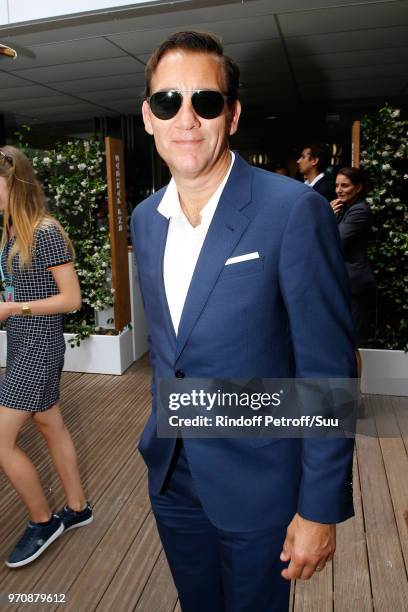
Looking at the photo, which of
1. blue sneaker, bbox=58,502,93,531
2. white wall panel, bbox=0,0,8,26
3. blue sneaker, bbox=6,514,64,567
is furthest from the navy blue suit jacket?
white wall panel, bbox=0,0,8,26

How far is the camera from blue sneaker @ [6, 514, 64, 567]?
233 cm

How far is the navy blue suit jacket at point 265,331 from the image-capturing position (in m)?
1.05

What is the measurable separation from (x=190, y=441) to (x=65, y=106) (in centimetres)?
989

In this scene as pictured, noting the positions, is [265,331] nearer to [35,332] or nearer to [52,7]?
[35,332]

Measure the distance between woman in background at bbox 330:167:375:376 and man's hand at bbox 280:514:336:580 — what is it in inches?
110

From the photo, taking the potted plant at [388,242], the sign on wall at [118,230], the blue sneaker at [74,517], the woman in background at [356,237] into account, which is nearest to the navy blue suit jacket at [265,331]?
the blue sneaker at [74,517]

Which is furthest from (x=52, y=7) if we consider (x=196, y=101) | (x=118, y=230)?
(x=196, y=101)

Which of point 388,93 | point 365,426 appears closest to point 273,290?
point 365,426

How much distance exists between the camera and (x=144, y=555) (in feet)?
7.93

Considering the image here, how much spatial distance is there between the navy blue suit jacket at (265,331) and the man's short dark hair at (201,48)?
18cm

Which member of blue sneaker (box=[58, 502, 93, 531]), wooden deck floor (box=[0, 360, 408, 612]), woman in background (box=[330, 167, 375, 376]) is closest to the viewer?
wooden deck floor (box=[0, 360, 408, 612])

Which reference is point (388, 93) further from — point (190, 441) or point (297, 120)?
point (190, 441)

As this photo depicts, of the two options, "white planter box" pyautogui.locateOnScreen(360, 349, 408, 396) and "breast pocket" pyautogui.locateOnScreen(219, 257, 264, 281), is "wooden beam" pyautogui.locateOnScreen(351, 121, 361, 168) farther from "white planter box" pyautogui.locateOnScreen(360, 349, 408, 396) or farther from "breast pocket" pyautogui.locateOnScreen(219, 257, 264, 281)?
"breast pocket" pyautogui.locateOnScreen(219, 257, 264, 281)

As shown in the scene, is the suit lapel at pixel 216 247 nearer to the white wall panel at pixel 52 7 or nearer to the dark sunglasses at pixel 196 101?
the dark sunglasses at pixel 196 101
